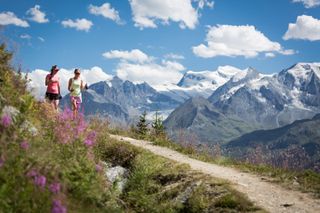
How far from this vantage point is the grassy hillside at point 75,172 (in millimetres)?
7309

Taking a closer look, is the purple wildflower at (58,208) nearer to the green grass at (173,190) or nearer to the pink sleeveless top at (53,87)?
the green grass at (173,190)

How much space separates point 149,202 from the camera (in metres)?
13.6

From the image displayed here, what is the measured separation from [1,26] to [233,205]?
10311 mm

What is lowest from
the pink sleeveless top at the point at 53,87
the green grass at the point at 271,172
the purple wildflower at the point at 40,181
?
the green grass at the point at 271,172

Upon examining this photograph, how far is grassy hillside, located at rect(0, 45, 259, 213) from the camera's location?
24.0 feet

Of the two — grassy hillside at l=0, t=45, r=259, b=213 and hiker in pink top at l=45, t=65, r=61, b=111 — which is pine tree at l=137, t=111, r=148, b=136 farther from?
grassy hillside at l=0, t=45, r=259, b=213

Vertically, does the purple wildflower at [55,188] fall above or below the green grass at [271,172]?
above

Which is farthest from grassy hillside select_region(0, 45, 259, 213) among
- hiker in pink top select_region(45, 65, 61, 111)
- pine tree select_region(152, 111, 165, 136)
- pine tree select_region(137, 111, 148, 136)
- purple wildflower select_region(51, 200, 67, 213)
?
pine tree select_region(152, 111, 165, 136)

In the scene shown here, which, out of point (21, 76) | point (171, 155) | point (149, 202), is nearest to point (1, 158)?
point (149, 202)

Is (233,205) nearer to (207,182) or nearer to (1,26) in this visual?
(207,182)

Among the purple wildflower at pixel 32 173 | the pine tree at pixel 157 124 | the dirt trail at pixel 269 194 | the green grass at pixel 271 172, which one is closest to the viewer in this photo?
the purple wildflower at pixel 32 173

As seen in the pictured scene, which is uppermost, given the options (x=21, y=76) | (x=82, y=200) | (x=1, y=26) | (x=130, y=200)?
(x=1, y=26)

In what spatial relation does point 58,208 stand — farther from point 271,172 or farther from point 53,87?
point 53,87

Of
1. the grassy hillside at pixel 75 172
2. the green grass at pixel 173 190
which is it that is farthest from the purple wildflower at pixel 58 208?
the green grass at pixel 173 190
